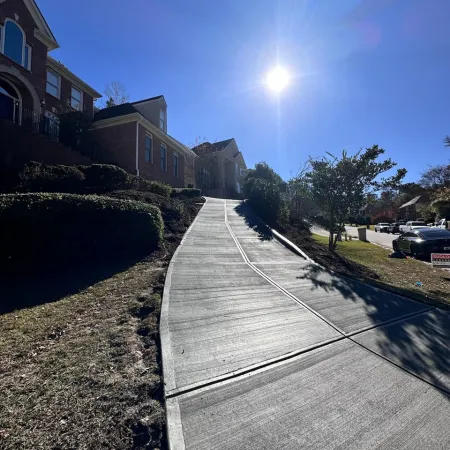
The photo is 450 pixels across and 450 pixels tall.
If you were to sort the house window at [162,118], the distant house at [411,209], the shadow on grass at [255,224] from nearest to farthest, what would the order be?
the shadow on grass at [255,224] → the house window at [162,118] → the distant house at [411,209]

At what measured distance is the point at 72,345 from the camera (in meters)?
3.01

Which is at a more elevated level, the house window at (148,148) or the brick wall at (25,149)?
the house window at (148,148)


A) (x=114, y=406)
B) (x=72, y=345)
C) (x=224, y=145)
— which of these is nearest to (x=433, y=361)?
(x=114, y=406)

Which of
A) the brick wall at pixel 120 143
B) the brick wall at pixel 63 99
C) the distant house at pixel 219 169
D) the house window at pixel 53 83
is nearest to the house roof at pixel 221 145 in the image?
the distant house at pixel 219 169

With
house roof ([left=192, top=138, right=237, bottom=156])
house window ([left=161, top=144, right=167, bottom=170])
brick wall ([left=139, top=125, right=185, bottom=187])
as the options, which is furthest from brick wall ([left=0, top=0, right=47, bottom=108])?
house roof ([left=192, top=138, right=237, bottom=156])

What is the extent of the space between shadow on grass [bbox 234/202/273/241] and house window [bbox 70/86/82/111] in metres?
14.3

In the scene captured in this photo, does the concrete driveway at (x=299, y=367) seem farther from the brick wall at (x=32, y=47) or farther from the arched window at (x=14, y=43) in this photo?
the arched window at (x=14, y=43)

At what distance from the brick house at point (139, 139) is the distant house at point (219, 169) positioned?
11283 millimetres

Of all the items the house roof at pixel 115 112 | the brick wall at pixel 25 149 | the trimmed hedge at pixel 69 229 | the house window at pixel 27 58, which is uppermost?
the house window at pixel 27 58

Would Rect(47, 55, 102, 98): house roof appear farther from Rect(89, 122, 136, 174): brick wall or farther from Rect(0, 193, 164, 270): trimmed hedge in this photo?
Rect(0, 193, 164, 270): trimmed hedge

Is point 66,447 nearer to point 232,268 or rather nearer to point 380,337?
point 380,337

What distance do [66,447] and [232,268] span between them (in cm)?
502

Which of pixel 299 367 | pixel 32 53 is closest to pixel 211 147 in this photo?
pixel 32 53

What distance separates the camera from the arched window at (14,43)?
14.6 m
